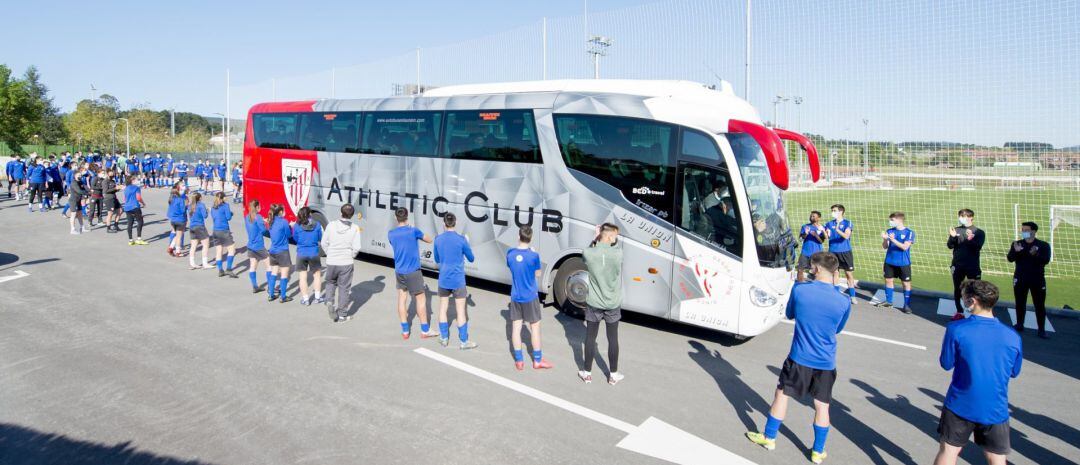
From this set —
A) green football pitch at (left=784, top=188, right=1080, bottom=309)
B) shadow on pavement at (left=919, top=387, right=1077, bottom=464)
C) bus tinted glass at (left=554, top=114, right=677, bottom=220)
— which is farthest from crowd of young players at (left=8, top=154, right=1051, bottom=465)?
green football pitch at (left=784, top=188, right=1080, bottom=309)

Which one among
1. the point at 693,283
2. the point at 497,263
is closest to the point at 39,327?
the point at 497,263

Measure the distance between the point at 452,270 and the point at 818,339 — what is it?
4.10 m

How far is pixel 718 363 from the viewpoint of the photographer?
24.3ft

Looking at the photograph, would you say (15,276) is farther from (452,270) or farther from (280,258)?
(452,270)

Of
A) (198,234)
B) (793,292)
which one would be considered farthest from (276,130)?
(793,292)

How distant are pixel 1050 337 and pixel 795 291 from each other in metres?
6.62

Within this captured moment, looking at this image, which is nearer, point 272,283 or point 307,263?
point 307,263

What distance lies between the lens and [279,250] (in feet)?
31.1

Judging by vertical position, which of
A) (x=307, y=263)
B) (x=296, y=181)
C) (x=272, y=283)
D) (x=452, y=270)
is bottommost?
(x=272, y=283)

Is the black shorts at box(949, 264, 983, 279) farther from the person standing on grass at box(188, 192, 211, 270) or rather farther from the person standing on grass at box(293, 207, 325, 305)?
the person standing on grass at box(188, 192, 211, 270)

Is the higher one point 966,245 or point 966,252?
point 966,245

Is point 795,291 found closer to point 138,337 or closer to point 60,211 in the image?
point 138,337

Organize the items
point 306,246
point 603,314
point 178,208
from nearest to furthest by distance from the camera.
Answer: point 603,314, point 306,246, point 178,208

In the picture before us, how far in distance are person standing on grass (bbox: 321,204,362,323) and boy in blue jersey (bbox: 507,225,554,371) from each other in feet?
9.16
